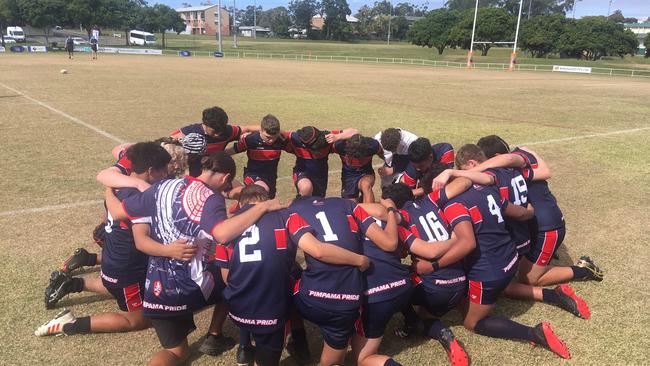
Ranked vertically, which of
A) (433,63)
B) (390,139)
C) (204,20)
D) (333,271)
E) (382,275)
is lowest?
(382,275)

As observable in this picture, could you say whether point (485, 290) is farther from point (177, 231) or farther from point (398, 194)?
point (177, 231)

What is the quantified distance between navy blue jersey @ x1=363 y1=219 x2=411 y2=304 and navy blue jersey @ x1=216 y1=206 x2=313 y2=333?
0.60 meters

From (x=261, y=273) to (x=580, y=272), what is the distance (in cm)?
380

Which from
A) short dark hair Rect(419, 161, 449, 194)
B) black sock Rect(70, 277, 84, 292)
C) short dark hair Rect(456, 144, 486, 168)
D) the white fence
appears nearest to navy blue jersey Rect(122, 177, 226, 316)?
black sock Rect(70, 277, 84, 292)

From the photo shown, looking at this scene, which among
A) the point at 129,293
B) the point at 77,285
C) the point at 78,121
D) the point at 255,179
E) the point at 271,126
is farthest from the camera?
the point at 78,121

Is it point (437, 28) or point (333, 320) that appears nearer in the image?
point (333, 320)

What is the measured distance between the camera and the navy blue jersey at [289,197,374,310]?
3301 mm

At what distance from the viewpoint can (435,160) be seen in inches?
226

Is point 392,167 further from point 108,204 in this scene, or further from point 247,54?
point 247,54

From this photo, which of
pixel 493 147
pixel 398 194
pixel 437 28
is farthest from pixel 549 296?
pixel 437 28

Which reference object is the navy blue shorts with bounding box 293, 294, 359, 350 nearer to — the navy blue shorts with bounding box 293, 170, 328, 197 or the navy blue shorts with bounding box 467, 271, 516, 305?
the navy blue shorts with bounding box 467, 271, 516, 305

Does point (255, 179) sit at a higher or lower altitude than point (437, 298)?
higher

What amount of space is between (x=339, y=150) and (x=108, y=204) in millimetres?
3260

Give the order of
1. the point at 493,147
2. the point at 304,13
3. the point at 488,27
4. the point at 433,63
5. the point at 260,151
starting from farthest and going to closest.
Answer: the point at 304,13 < the point at 488,27 < the point at 433,63 < the point at 260,151 < the point at 493,147
